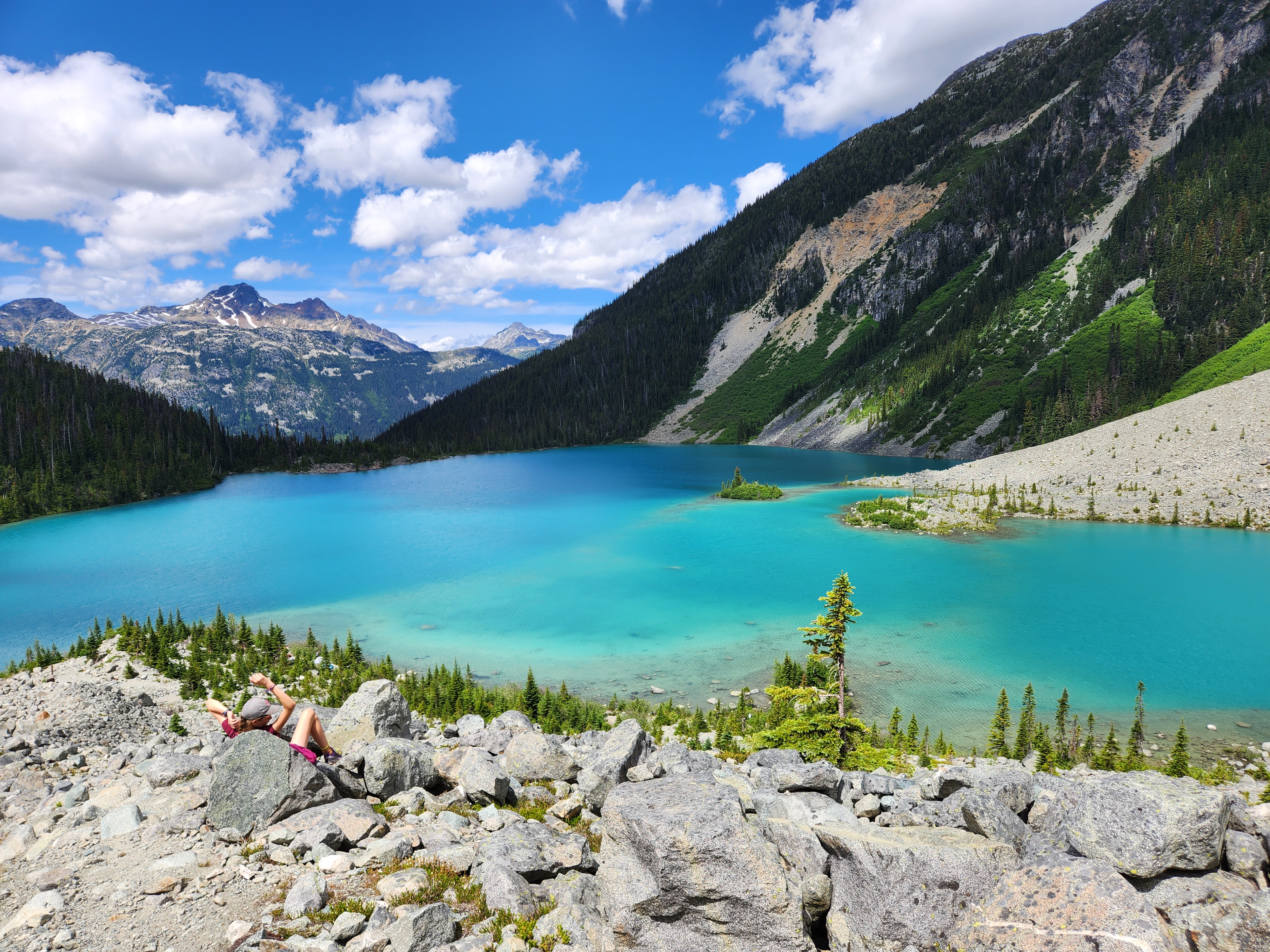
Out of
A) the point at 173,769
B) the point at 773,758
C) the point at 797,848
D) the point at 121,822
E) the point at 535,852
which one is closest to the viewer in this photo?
the point at 797,848

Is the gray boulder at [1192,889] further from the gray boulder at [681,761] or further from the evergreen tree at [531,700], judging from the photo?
the evergreen tree at [531,700]

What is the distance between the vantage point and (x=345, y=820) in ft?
29.2

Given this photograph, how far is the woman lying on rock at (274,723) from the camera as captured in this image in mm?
10227

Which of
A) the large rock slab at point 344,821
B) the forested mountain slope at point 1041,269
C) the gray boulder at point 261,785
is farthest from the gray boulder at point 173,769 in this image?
the forested mountain slope at point 1041,269

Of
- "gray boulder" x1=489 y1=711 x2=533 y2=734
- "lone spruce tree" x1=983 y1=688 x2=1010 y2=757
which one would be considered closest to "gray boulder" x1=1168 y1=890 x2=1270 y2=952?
"lone spruce tree" x1=983 y1=688 x2=1010 y2=757

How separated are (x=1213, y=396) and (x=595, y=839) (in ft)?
252

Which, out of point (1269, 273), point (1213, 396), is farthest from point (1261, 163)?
point (1213, 396)

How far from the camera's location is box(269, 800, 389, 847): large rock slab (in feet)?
28.3

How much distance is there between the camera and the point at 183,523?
6538 cm

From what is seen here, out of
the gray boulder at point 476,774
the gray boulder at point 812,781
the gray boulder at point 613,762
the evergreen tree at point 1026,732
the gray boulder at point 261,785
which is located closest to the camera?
the gray boulder at point 261,785

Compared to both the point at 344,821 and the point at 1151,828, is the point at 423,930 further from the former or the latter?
the point at 1151,828

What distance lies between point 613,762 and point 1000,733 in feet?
40.0

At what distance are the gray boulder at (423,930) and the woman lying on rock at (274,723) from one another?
4.17m

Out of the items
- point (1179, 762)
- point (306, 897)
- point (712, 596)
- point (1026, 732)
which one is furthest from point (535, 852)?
point (712, 596)
